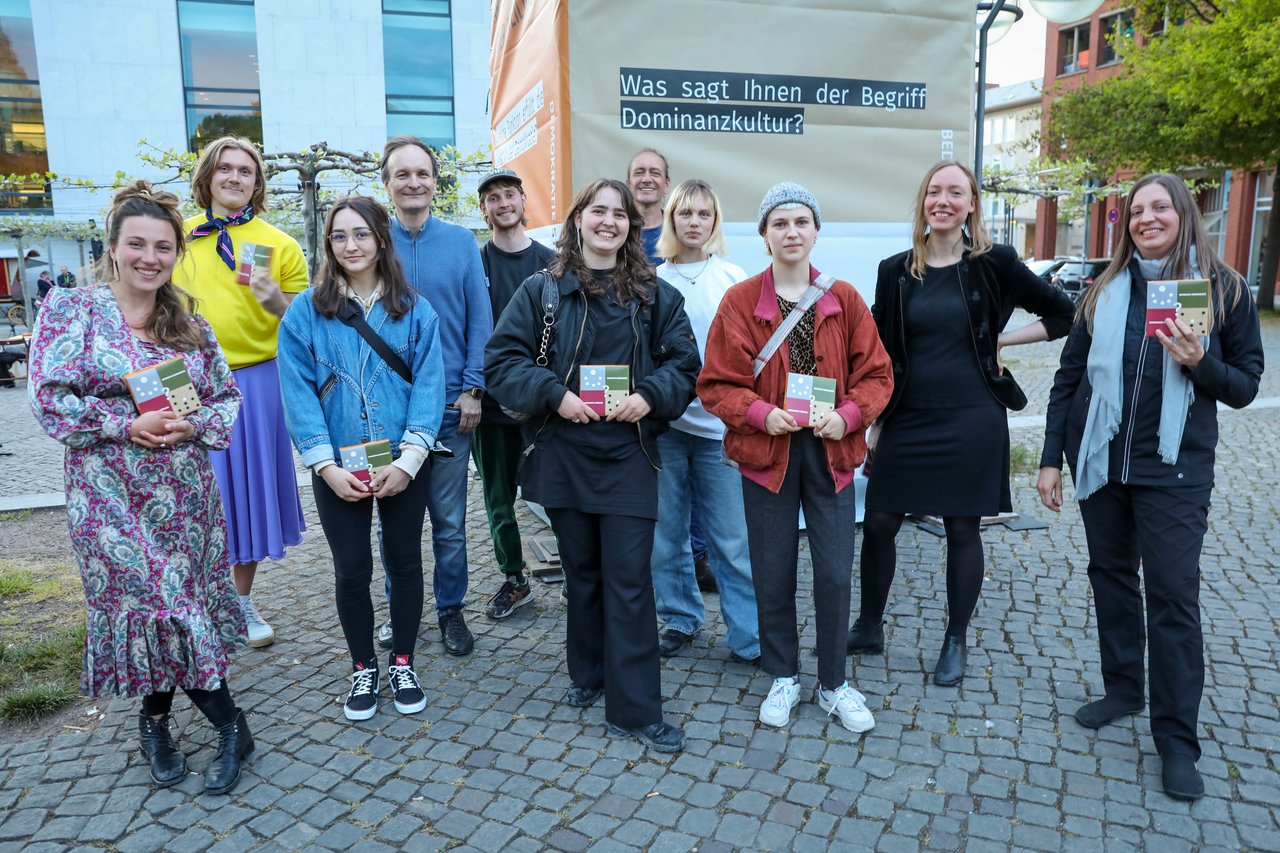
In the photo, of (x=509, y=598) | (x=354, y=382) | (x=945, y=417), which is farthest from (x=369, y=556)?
(x=945, y=417)

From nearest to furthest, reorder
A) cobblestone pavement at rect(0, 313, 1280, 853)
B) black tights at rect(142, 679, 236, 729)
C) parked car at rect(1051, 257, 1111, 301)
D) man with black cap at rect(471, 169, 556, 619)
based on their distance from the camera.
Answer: cobblestone pavement at rect(0, 313, 1280, 853), black tights at rect(142, 679, 236, 729), man with black cap at rect(471, 169, 556, 619), parked car at rect(1051, 257, 1111, 301)

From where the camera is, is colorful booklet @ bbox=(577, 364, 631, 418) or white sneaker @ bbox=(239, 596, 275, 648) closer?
colorful booklet @ bbox=(577, 364, 631, 418)

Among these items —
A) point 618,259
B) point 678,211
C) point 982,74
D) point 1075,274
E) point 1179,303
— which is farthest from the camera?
point 1075,274

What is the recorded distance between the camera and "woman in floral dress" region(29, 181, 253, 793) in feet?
9.83

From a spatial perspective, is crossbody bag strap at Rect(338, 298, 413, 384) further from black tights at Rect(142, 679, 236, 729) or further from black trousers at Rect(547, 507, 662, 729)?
black tights at Rect(142, 679, 236, 729)

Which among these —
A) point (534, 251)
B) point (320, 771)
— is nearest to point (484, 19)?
point (534, 251)

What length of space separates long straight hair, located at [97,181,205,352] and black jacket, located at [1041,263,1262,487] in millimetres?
3260

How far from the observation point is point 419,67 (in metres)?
30.4

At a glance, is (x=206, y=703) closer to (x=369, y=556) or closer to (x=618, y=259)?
(x=369, y=556)

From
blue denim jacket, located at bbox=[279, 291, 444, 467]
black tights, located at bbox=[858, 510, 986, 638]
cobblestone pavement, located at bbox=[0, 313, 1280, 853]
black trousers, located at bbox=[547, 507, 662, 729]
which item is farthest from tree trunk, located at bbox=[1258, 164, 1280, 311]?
blue denim jacket, located at bbox=[279, 291, 444, 467]

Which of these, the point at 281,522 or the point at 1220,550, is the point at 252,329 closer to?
the point at 281,522

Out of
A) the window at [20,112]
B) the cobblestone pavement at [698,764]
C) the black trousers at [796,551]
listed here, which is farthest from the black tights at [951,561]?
the window at [20,112]

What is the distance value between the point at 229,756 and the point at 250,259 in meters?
1.88

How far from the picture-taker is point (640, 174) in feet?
14.6
